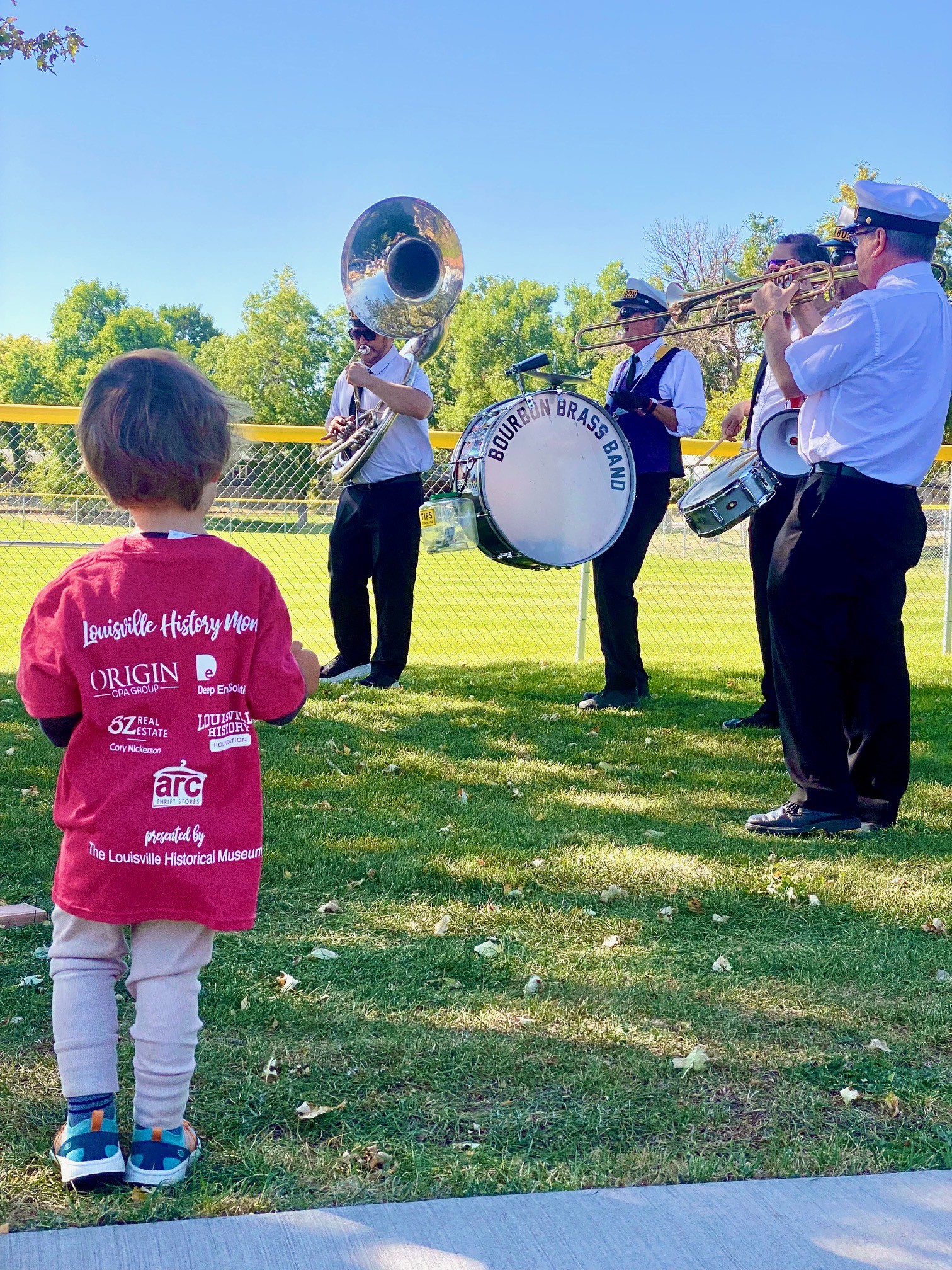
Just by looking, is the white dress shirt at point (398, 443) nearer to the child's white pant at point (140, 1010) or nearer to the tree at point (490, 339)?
the child's white pant at point (140, 1010)

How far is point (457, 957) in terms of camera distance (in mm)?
3365

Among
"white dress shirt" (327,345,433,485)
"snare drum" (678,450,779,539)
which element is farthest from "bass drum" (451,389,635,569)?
"white dress shirt" (327,345,433,485)

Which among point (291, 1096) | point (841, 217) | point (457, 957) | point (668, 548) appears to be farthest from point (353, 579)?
point (668, 548)

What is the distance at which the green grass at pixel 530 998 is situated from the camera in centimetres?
236

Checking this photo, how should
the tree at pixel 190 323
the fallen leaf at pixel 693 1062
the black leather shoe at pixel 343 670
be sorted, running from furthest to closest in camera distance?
the tree at pixel 190 323 → the black leather shoe at pixel 343 670 → the fallen leaf at pixel 693 1062

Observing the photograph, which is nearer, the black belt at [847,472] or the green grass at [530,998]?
the green grass at [530,998]

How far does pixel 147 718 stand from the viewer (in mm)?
2213

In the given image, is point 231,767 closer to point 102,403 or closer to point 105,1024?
point 105,1024

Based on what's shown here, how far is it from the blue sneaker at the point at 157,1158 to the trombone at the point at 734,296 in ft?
12.6

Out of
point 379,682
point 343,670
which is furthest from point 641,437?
point 343,670

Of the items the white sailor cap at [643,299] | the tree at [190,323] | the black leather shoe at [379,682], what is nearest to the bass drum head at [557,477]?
the white sailor cap at [643,299]

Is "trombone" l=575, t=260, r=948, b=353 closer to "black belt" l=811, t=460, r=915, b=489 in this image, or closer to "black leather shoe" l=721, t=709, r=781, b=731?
"black belt" l=811, t=460, r=915, b=489

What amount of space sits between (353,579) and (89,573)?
5265mm

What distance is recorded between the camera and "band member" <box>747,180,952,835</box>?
443 cm
